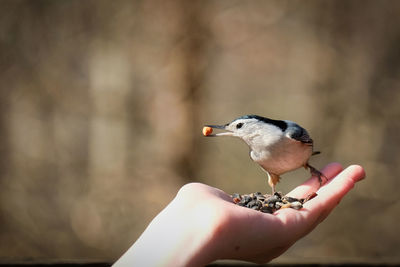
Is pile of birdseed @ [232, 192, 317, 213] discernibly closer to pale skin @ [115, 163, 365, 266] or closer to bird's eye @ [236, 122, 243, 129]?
pale skin @ [115, 163, 365, 266]

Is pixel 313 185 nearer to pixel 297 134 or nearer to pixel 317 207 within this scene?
pixel 297 134

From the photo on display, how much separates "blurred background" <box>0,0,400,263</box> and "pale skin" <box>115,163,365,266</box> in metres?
1.96

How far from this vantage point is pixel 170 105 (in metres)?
3.33

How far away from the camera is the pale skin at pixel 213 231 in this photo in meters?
1.11

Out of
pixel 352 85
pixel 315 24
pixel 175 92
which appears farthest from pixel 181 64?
pixel 352 85

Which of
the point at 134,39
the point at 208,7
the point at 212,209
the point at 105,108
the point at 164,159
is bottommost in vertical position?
the point at 164,159

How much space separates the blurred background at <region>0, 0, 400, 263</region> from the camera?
3266mm

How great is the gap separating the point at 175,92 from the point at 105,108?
48 cm

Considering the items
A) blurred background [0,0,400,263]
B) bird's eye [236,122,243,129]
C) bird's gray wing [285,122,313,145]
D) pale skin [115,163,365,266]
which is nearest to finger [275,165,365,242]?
pale skin [115,163,365,266]

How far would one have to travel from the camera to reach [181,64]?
131 inches

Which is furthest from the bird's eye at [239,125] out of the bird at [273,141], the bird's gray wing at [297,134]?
the bird's gray wing at [297,134]

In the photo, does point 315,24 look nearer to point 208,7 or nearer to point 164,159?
point 208,7

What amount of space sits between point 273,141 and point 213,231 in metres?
0.50

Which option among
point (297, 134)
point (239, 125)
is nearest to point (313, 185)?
point (297, 134)
